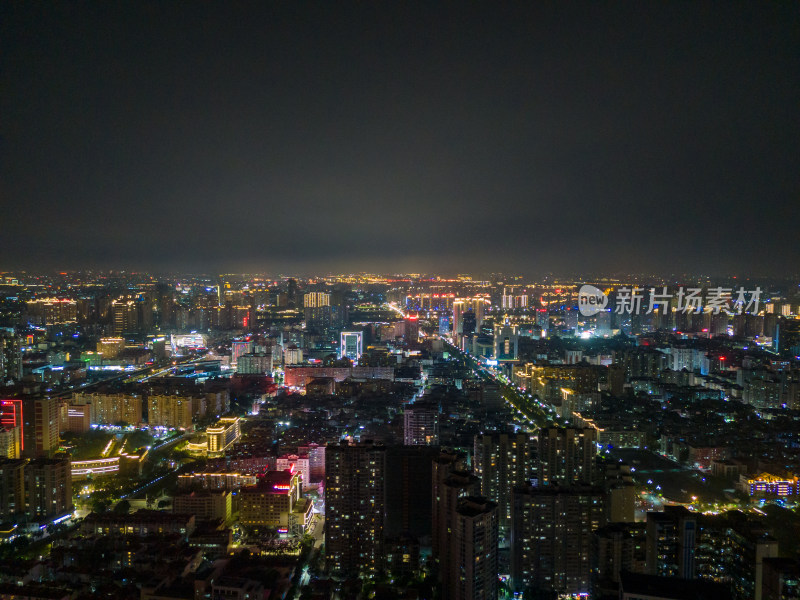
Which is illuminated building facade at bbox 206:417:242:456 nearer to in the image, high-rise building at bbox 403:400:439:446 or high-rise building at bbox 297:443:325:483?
high-rise building at bbox 297:443:325:483

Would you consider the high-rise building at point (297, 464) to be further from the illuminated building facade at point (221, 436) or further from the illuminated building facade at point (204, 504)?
the illuminated building facade at point (221, 436)

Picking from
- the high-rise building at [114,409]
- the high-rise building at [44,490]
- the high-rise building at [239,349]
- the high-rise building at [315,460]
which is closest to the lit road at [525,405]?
the high-rise building at [315,460]

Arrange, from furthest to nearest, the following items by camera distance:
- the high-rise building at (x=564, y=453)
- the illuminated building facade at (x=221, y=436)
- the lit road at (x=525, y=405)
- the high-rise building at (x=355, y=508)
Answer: the lit road at (x=525, y=405) → the illuminated building facade at (x=221, y=436) → the high-rise building at (x=564, y=453) → the high-rise building at (x=355, y=508)

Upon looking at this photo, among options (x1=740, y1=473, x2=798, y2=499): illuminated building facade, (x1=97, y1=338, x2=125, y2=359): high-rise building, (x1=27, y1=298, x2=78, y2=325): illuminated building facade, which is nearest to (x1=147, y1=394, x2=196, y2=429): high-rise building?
(x1=97, y1=338, x2=125, y2=359): high-rise building

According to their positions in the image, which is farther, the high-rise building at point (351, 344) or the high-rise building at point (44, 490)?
the high-rise building at point (351, 344)

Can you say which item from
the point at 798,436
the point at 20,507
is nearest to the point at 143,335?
the point at 20,507

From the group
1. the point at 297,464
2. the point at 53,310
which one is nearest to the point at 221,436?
the point at 297,464

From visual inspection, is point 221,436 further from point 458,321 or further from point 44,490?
point 458,321
